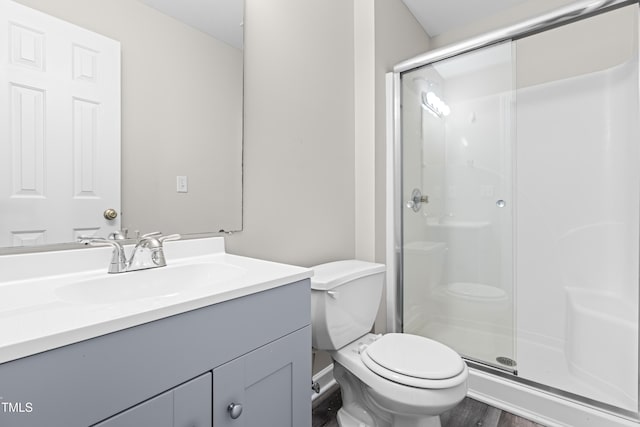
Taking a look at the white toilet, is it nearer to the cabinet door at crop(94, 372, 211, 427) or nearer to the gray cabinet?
the gray cabinet

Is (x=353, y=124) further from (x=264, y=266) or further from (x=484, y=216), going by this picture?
(x=264, y=266)

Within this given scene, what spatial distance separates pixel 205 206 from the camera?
122 cm

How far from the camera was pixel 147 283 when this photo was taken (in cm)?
96

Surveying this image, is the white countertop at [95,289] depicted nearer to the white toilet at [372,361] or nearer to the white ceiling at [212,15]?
the white toilet at [372,361]

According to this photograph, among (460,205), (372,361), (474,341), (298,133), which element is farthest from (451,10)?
(372,361)

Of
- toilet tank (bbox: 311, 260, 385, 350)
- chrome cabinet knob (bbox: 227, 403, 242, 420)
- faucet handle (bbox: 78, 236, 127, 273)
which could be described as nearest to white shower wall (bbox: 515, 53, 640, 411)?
toilet tank (bbox: 311, 260, 385, 350)

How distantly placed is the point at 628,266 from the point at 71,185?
253cm

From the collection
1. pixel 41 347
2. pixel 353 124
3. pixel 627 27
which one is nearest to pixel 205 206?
pixel 41 347

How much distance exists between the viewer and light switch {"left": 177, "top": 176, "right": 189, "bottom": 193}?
1146mm

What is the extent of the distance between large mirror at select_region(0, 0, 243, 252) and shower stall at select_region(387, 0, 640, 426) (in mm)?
1029

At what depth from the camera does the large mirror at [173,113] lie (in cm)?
97

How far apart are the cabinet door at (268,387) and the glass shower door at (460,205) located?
3.79 ft

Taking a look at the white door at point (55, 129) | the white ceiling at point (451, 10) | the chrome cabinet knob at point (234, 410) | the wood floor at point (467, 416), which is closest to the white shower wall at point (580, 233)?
the wood floor at point (467, 416)

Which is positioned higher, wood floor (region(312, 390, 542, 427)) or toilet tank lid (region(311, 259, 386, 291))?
toilet tank lid (region(311, 259, 386, 291))
